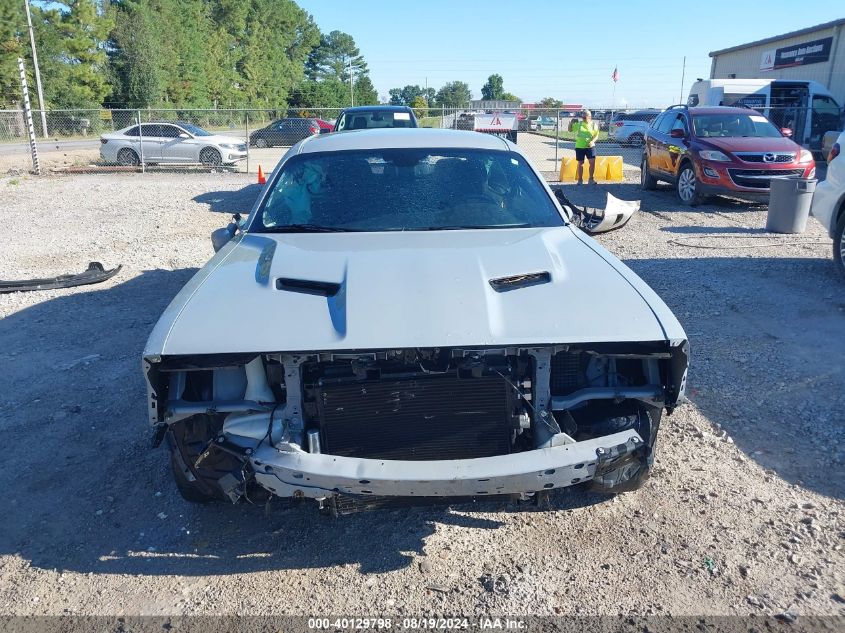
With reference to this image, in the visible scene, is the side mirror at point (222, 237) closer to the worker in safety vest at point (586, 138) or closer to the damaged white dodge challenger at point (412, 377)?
the damaged white dodge challenger at point (412, 377)

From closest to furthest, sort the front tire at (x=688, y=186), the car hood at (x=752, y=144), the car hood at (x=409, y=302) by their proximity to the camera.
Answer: the car hood at (x=409, y=302), the car hood at (x=752, y=144), the front tire at (x=688, y=186)

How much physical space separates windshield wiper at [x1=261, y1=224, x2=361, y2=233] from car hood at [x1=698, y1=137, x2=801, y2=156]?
401 inches

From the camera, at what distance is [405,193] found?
4203mm

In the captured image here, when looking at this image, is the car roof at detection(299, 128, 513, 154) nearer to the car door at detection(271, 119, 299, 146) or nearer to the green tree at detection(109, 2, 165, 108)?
the car door at detection(271, 119, 299, 146)

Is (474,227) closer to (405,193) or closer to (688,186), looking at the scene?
(405,193)

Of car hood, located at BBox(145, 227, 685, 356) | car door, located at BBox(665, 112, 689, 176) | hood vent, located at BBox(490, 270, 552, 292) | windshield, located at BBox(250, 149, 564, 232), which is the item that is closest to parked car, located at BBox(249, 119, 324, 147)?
car door, located at BBox(665, 112, 689, 176)

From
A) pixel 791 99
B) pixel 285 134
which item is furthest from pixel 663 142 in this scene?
pixel 285 134

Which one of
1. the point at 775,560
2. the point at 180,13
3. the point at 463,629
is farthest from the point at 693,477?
the point at 180,13

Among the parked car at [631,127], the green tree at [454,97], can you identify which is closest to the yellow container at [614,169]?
the parked car at [631,127]

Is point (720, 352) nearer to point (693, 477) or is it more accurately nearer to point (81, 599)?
point (693, 477)

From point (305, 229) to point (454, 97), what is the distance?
3513 inches

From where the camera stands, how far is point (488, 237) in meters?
3.79

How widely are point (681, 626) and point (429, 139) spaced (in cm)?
325

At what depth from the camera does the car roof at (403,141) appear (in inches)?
178
